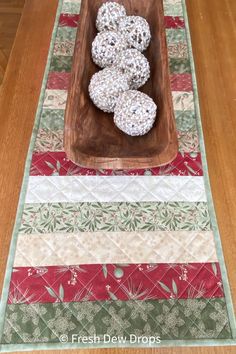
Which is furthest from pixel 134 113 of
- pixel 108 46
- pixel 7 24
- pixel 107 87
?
pixel 7 24

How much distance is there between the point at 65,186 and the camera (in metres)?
0.64

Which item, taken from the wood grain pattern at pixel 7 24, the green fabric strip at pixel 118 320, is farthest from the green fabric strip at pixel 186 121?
A: the wood grain pattern at pixel 7 24

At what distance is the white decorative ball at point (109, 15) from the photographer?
0.75 metres

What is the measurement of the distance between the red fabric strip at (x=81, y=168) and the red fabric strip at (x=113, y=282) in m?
0.19

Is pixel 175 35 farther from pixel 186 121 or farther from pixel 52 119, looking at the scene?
pixel 52 119

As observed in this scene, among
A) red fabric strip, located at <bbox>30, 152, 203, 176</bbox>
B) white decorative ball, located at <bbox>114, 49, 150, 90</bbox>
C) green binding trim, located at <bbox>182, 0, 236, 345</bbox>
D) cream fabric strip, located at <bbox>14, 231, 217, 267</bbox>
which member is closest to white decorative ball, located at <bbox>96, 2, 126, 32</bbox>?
white decorative ball, located at <bbox>114, 49, 150, 90</bbox>

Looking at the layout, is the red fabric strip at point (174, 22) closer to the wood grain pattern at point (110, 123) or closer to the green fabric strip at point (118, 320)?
the wood grain pattern at point (110, 123)

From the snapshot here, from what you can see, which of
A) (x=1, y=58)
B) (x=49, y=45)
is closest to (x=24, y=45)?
(x=49, y=45)

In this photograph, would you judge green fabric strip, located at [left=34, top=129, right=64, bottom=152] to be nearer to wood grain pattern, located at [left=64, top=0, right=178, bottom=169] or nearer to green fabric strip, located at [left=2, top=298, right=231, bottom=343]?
wood grain pattern, located at [left=64, top=0, right=178, bottom=169]

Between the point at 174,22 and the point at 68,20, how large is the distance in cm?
30

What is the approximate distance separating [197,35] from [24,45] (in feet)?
1.52

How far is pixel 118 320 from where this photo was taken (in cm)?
52

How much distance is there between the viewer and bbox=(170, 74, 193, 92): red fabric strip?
79cm

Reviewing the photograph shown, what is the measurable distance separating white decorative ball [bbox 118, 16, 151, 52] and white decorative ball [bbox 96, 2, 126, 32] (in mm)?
14
